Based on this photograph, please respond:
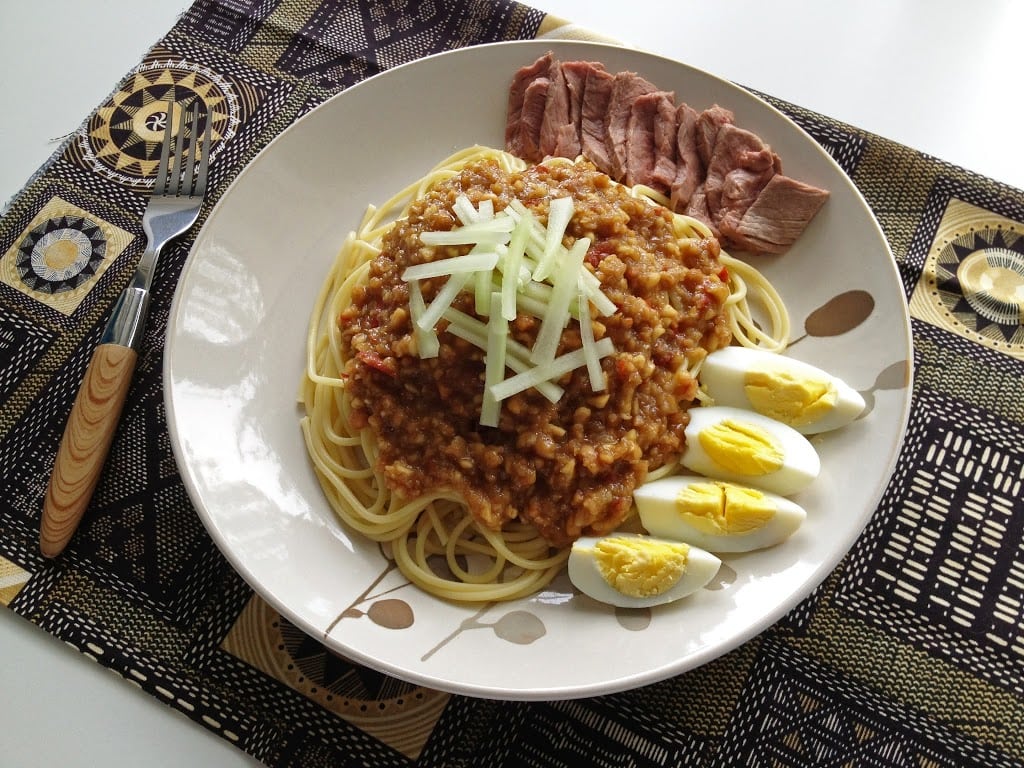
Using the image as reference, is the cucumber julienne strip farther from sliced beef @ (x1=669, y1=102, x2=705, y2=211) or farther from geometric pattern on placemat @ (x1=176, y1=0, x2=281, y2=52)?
geometric pattern on placemat @ (x1=176, y1=0, x2=281, y2=52)

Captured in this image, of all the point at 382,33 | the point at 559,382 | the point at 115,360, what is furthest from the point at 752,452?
the point at 382,33

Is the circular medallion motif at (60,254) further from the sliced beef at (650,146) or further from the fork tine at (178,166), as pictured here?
the sliced beef at (650,146)

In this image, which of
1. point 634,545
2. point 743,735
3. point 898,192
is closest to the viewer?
point 634,545

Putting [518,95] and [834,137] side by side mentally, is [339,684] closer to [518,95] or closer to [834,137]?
[518,95]

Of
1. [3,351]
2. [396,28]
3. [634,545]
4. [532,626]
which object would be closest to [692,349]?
[634,545]

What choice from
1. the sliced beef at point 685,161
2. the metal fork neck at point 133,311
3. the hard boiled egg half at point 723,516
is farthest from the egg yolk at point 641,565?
the metal fork neck at point 133,311

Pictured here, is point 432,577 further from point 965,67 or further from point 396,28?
point 965,67

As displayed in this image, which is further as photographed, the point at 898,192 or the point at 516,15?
the point at 516,15
